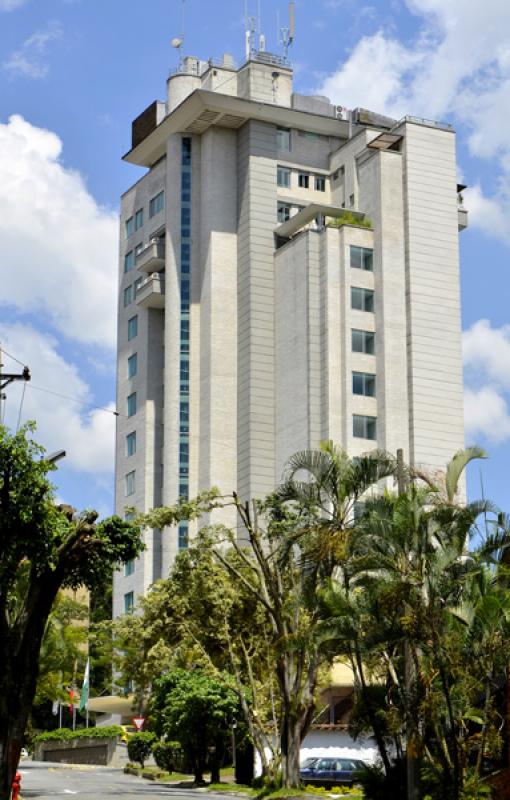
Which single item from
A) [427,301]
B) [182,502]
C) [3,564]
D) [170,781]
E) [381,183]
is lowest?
[170,781]

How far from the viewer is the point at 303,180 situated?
321 feet

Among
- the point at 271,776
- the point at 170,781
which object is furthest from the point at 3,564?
the point at 170,781

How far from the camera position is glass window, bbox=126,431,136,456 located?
9875 cm

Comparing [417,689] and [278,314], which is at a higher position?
[278,314]

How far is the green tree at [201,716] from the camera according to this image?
168 feet

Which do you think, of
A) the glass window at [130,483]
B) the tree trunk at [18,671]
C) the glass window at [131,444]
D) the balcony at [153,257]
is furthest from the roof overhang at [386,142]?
the tree trunk at [18,671]

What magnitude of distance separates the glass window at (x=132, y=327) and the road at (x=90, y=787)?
45533 millimetres

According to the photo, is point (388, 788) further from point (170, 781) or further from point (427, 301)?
point (427, 301)

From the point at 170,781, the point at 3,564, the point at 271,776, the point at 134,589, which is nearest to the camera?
the point at 3,564

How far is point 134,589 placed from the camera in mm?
94188

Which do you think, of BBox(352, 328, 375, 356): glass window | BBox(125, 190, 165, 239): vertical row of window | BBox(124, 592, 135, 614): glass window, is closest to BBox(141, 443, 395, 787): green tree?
BBox(352, 328, 375, 356): glass window

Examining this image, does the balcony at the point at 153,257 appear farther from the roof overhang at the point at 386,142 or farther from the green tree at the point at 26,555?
the green tree at the point at 26,555

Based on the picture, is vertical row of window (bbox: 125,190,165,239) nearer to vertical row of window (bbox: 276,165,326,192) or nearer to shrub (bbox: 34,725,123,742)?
vertical row of window (bbox: 276,165,326,192)

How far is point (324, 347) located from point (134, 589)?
21.6 metres
